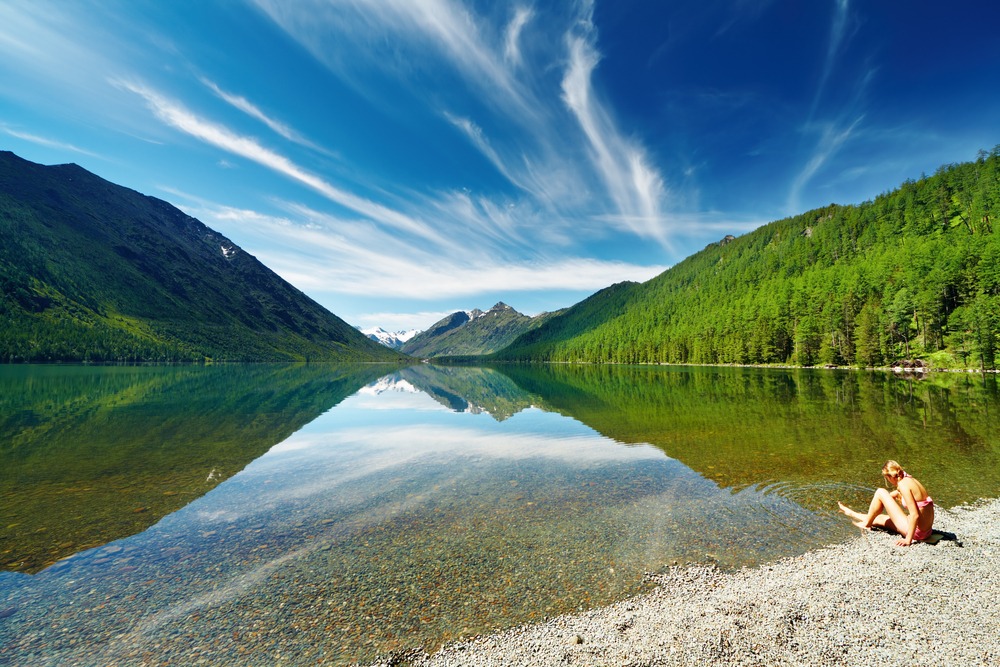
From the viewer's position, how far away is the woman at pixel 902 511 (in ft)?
43.0

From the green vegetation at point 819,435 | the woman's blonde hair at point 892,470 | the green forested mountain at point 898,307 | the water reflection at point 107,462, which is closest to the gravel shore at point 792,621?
the woman's blonde hair at point 892,470

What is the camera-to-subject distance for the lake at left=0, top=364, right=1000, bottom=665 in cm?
1000

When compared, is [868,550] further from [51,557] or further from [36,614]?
[51,557]

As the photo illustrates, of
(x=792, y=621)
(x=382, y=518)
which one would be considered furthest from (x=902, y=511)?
(x=382, y=518)

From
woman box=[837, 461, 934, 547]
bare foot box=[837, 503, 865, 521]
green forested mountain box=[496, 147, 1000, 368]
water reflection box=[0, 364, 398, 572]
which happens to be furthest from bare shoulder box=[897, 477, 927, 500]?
green forested mountain box=[496, 147, 1000, 368]

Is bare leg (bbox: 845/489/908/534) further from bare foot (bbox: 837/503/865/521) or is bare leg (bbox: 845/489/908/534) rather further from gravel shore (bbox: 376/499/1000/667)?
gravel shore (bbox: 376/499/1000/667)

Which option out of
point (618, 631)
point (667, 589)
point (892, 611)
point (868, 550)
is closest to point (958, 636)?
point (892, 611)

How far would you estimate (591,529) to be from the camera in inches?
603

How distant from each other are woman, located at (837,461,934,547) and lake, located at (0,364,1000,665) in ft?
4.43

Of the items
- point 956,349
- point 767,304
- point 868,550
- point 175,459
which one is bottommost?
point 175,459

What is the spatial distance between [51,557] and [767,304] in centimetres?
A: 22006

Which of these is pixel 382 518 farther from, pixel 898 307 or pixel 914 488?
pixel 898 307

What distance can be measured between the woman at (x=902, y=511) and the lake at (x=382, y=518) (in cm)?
135

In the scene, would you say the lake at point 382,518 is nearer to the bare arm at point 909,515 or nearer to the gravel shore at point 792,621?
the gravel shore at point 792,621
